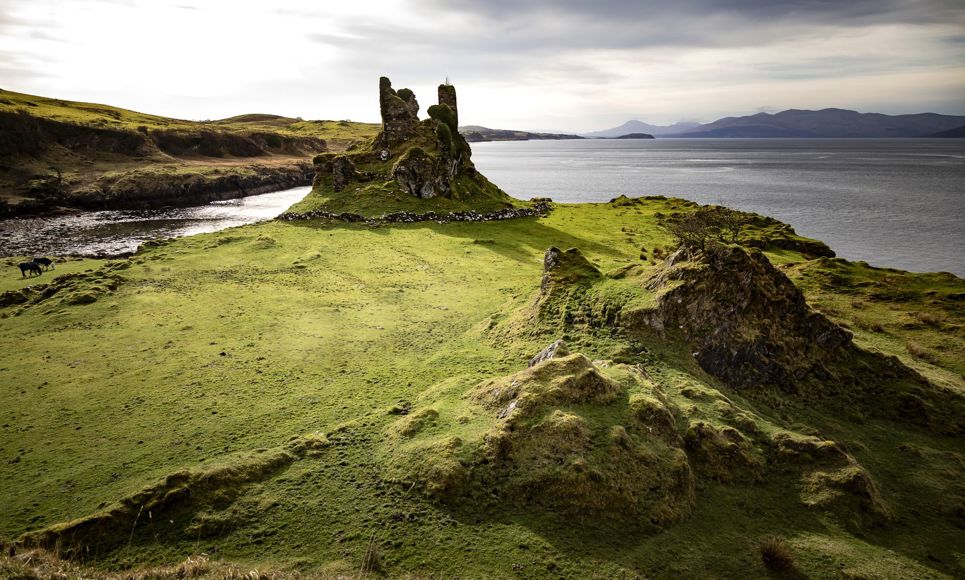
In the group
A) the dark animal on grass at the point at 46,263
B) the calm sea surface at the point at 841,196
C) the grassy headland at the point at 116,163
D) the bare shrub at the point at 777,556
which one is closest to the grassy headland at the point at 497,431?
the bare shrub at the point at 777,556

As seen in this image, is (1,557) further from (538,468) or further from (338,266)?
(338,266)

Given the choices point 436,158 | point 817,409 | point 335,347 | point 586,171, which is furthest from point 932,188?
point 335,347

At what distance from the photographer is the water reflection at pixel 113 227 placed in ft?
167

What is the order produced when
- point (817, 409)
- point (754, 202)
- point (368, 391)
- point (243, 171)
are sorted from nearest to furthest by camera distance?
point (817, 409), point (368, 391), point (754, 202), point (243, 171)

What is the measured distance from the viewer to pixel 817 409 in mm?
14773

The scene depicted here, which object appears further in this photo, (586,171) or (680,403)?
(586,171)

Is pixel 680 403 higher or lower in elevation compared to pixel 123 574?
higher

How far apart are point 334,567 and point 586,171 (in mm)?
179793

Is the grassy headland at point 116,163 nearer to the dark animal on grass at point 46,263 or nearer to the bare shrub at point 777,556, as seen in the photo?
the dark animal on grass at point 46,263

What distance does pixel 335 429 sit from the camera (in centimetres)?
1336

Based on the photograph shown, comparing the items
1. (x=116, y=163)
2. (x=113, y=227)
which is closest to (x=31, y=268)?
(x=113, y=227)

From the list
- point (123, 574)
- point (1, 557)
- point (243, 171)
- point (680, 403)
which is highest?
point (243, 171)

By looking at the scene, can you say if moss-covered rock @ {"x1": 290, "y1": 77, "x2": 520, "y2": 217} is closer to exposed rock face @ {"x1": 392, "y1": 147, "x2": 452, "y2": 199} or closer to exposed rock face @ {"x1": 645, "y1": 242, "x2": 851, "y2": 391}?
exposed rock face @ {"x1": 392, "y1": 147, "x2": 452, "y2": 199}

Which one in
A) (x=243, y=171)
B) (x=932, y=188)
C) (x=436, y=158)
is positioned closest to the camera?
(x=436, y=158)
